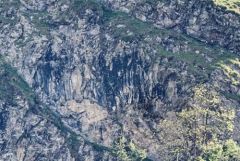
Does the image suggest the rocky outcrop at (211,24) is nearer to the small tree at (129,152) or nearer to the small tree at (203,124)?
the small tree at (129,152)

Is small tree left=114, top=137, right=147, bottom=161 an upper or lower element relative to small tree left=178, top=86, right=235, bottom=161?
lower

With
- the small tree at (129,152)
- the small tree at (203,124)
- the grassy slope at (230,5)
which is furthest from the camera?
the grassy slope at (230,5)

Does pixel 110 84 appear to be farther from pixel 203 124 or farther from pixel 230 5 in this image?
pixel 203 124

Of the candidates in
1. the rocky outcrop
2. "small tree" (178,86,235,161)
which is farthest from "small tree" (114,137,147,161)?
the rocky outcrop

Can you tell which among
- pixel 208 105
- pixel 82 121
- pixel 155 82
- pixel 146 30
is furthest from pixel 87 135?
pixel 208 105

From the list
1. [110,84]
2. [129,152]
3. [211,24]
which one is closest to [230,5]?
[211,24]

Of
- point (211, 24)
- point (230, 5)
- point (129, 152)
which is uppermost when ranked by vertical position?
point (230, 5)

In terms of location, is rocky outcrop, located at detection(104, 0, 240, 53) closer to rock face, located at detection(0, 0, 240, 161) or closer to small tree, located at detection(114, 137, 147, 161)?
rock face, located at detection(0, 0, 240, 161)

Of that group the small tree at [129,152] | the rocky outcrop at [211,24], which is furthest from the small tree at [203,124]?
the rocky outcrop at [211,24]
